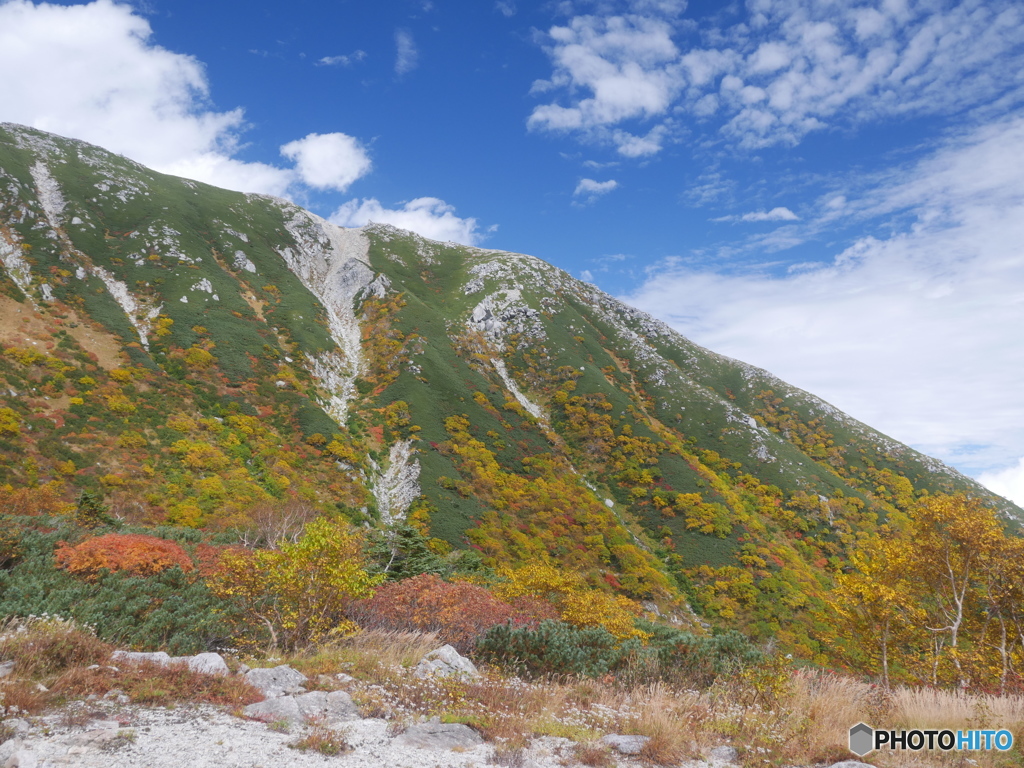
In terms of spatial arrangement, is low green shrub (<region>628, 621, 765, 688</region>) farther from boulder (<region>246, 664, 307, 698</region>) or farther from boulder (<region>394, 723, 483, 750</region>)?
boulder (<region>246, 664, 307, 698</region>)

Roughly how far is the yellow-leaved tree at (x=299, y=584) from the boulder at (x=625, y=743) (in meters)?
7.05

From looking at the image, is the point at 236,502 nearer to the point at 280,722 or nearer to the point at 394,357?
the point at 280,722

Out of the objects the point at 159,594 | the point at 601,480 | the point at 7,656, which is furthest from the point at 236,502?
the point at 601,480

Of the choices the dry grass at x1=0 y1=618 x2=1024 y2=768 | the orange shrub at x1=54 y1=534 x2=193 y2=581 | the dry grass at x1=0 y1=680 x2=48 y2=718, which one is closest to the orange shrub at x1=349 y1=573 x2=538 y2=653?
the dry grass at x1=0 y1=618 x2=1024 y2=768

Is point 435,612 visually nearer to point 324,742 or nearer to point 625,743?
point 625,743

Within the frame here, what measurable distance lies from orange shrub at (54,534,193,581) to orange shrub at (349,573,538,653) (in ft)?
20.4

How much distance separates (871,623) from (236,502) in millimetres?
42207

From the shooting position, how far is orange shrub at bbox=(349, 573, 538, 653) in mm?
15500

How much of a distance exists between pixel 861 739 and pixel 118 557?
745 inches

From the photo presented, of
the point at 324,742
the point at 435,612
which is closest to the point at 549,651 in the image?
the point at 435,612

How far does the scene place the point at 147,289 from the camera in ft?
217

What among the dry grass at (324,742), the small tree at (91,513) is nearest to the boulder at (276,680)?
the dry grass at (324,742)

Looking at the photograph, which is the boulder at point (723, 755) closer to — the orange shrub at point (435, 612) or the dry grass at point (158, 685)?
the dry grass at point (158, 685)

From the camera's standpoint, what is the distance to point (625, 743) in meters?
7.91
